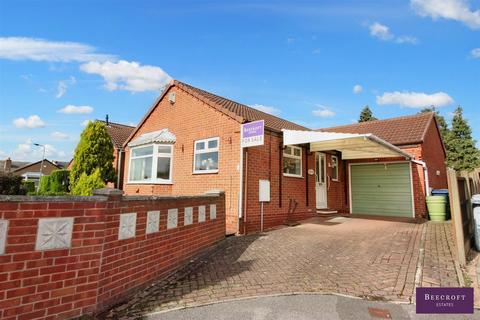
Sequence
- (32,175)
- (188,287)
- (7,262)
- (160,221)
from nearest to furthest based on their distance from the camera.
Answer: (7,262) < (188,287) < (160,221) < (32,175)

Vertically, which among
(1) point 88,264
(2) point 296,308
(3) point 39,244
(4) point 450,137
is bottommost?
(2) point 296,308

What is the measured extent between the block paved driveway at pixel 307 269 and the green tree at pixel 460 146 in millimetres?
33163

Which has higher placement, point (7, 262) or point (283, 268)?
point (7, 262)

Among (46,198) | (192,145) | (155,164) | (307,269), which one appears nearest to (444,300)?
Result: (307,269)

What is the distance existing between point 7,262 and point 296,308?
3538 millimetres

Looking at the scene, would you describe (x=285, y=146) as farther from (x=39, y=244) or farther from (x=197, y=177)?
(x=39, y=244)

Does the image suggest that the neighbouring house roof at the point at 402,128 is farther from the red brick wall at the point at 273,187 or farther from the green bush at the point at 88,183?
the green bush at the point at 88,183

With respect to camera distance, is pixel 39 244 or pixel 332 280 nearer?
pixel 39 244

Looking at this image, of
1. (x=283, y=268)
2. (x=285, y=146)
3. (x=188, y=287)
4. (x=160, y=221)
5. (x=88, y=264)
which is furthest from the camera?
(x=285, y=146)

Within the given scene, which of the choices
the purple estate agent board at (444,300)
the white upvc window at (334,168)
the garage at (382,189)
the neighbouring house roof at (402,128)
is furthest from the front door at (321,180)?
the purple estate agent board at (444,300)

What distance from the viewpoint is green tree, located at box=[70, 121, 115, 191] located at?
1528 cm

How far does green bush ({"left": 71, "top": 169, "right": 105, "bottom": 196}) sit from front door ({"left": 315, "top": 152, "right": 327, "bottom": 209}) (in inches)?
401

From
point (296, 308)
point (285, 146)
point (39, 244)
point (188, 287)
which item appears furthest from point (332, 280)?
point (285, 146)

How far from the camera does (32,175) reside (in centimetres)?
5269
